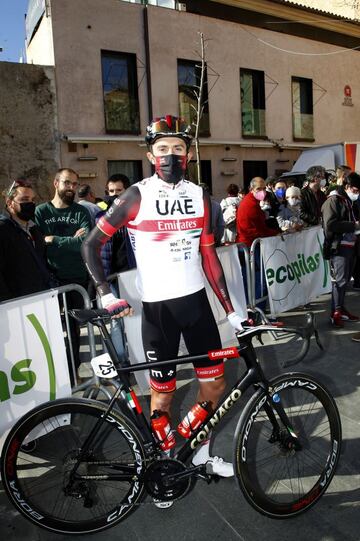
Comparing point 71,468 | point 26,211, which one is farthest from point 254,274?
point 71,468

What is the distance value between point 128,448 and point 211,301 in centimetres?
272

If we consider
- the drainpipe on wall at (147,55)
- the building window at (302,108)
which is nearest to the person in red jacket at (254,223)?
the drainpipe on wall at (147,55)

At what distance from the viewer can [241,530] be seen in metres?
2.43

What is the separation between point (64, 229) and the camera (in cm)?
440

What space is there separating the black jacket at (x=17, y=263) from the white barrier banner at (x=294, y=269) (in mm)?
2905

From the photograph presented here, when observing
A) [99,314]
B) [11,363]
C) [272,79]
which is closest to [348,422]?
[99,314]

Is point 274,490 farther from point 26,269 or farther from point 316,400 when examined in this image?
point 26,269

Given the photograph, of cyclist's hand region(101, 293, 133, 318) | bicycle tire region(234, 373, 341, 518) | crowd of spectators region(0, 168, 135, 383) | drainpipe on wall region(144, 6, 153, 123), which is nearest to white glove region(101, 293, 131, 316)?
cyclist's hand region(101, 293, 133, 318)

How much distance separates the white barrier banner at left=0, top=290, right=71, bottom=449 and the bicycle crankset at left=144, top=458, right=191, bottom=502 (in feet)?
3.65

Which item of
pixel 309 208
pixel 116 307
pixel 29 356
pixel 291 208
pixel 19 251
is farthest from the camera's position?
pixel 291 208

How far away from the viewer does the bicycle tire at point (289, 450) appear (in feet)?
7.62

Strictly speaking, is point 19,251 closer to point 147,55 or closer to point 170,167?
point 170,167

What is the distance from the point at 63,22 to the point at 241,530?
17535 millimetres

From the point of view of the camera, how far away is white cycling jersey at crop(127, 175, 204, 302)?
8.34 ft
